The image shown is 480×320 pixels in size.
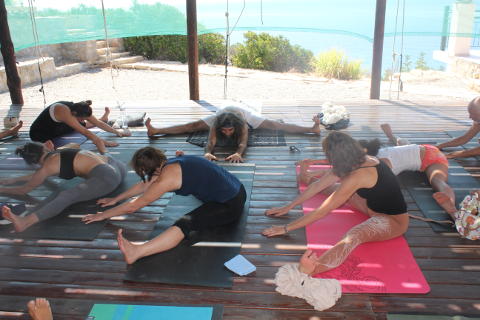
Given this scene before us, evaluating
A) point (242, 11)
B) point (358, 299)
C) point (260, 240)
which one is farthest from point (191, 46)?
point (358, 299)

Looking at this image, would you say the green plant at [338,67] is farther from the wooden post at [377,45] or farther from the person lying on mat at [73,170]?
the person lying on mat at [73,170]

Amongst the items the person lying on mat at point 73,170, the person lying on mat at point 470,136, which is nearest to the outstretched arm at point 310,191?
the person lying on mat at point 73,170

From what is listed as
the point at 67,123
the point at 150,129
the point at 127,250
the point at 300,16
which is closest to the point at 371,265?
the point at 127,250

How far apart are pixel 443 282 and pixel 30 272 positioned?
7.32 feet

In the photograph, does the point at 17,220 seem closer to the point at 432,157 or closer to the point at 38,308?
the point at 38,308

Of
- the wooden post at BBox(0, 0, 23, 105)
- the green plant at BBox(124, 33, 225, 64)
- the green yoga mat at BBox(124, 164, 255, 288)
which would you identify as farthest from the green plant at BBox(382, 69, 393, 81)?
the green yoga mat at BBox(124, 164, 255, 288)

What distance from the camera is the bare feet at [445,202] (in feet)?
9.44

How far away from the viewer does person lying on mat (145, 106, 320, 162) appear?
13.1 feet

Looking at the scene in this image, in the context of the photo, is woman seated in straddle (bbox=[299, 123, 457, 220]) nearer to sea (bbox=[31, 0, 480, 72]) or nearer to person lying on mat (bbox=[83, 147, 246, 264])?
person lying on mat (bbox=[83, 147, 246, 264])

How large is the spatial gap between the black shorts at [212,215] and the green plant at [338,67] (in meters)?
8.60

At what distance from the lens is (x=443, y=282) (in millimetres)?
2250

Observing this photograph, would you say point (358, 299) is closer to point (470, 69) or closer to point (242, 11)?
point (242, 11)

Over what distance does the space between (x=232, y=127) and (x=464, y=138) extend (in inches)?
83.6

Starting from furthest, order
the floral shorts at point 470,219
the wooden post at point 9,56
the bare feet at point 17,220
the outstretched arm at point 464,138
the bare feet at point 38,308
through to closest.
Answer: the wooden post at point 9,56
the outstretched arm at point 464,138
the bare feet at point 17,220
the floral shorts at point 470,219
the bare feet at point 38,308
